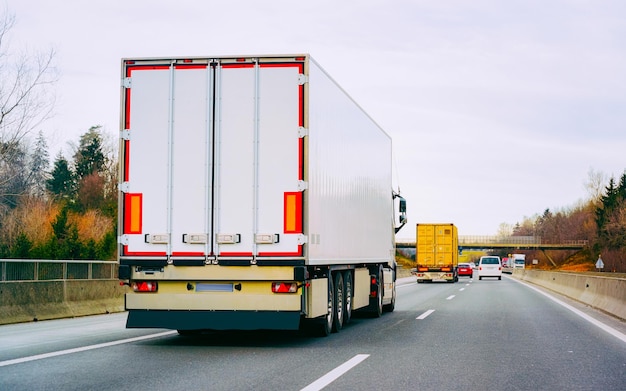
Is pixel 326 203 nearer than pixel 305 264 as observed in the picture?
No

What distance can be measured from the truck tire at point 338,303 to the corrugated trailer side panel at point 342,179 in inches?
14.7

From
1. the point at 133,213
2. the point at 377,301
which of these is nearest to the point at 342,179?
the point at 133,213

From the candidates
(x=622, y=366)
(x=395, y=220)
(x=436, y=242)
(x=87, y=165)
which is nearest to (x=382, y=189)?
(x=395, y=220)

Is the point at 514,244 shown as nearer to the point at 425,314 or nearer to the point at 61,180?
the point at 61,180

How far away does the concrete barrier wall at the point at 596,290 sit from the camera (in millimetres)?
18237

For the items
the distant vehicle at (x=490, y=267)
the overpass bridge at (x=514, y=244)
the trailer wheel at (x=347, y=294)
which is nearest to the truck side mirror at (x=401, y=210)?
the trailer wheel at (x=347, y=294)

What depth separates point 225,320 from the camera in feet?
34.6

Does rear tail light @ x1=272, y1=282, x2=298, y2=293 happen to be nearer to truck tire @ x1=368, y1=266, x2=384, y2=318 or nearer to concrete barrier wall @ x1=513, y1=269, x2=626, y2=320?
truck tire @ x1=368, y1=266, x2=384, y2=318

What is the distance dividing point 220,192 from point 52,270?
674 centimetres

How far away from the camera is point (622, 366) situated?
916 centimetres

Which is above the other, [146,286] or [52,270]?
[52,270]

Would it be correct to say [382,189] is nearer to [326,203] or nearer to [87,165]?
[326,203]

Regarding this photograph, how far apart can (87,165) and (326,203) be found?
82.8 m

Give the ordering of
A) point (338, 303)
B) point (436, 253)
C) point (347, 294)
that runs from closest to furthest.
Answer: point (338, 303) < point (347, 294) < point (436, 253)
